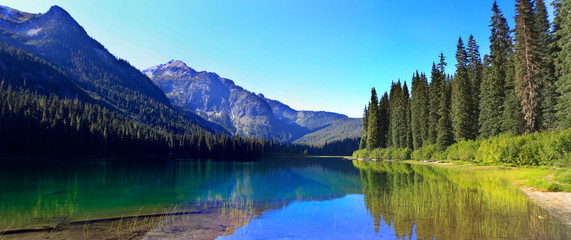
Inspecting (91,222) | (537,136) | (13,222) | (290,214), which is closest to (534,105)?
(537,136)

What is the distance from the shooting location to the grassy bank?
2288 cm

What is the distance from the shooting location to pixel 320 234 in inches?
542

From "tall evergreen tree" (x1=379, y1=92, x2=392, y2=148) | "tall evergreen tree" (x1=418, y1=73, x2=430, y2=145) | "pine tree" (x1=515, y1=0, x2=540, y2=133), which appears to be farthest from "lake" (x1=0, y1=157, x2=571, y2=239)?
"tall evergreen tree" (x1=379, y1=92, x2=392, y2=148)

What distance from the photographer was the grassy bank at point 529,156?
22.9m

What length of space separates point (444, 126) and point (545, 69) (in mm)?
26147

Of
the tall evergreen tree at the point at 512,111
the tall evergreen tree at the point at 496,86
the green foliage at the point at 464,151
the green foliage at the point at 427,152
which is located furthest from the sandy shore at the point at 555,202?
the green foliage at the point at 427,152

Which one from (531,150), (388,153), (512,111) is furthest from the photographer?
(388,153)

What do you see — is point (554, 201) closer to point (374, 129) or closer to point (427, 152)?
point (427, 152)

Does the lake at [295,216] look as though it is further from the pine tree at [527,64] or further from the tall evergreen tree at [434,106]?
the tall evergreen tree at [434,106]

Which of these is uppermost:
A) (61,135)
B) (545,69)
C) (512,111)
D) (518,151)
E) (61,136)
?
(545,69)

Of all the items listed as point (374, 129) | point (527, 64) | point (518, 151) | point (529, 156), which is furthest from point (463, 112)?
point (374, 129)

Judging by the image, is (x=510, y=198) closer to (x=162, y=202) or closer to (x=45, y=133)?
(x=162, y=202)

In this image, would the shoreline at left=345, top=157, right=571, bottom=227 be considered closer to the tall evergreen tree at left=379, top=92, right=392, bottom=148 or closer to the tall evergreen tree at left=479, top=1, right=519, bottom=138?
the tall evergreen tree at left=479, top=1, right=519, bottom=138

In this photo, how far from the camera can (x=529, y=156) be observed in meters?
35.4
